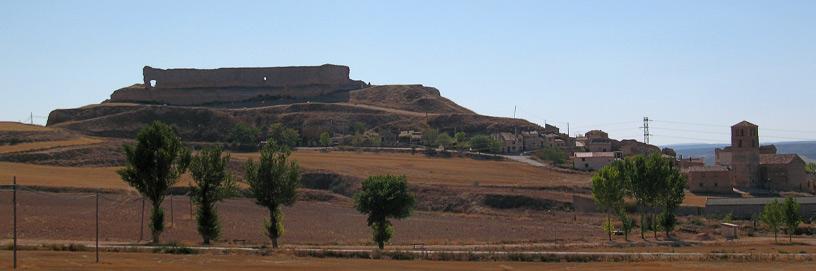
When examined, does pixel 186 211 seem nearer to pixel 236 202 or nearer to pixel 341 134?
pixel 236 202

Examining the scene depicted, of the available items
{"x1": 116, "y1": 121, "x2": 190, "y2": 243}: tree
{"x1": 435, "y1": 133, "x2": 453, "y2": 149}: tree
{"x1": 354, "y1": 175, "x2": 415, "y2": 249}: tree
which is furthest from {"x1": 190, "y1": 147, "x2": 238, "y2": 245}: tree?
{"x1": 435, "y1": 133, "x2": 453, "y2": 149}: tree

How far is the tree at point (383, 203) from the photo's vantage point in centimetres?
4616

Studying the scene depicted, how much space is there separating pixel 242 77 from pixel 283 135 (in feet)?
123

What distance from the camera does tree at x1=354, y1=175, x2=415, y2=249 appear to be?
46156mm

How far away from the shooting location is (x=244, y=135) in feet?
349

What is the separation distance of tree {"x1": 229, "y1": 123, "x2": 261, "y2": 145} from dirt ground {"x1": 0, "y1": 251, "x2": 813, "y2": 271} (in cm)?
6949

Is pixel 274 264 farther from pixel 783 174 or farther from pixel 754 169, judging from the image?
pixel 783 174

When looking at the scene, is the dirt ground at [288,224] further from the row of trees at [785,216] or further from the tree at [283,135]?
the tree at [283,135]

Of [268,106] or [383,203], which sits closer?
[383,203]

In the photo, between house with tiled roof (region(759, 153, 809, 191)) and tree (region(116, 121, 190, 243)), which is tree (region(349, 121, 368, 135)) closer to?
house with tiled roof (region(759, 153, 809, 191))

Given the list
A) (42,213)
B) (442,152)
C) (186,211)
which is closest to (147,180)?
(42,213)

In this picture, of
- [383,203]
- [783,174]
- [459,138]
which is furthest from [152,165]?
[459,138]

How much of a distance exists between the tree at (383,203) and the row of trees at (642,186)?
13.9 m

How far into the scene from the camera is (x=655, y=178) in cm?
5828
